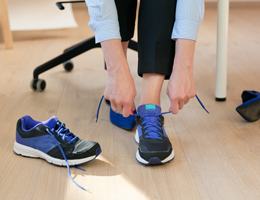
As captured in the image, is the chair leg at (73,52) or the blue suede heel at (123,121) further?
the chair leg at (73,52)

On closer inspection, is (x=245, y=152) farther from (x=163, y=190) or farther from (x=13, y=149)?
(x=13, y=149)

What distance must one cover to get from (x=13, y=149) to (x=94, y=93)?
0.54 m

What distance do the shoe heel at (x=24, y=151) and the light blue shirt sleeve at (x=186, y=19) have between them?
0.51m

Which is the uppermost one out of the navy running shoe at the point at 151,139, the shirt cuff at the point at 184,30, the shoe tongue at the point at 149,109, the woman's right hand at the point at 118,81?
the shirt cuff at the point at 184,30

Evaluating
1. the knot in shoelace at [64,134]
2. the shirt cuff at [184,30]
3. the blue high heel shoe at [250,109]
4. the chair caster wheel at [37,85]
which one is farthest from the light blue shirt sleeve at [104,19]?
the chair caster wheel at [37,85]

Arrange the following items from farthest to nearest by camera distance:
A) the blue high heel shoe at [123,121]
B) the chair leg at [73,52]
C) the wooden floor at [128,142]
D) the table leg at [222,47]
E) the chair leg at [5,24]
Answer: the chair leg at [5,24], the chair leg at [73,52], the table leg at [222,47], the blue high heel shoe at [123,121], the wooden floor at [128,142]

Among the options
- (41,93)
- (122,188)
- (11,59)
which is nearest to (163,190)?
(122,188)

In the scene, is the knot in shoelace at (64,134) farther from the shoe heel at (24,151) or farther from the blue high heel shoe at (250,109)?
the blue high heel shoe at (250,109)

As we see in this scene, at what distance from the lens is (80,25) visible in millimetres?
2986

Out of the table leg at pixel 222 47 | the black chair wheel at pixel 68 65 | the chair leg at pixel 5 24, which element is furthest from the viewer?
the chair leg at pixel 5 24

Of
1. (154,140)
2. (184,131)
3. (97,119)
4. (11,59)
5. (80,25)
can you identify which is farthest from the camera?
Result: (80,25)

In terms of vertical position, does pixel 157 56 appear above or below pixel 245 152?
above

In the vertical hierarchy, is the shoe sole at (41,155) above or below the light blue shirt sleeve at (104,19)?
below

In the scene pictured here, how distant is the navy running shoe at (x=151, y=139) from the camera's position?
91 centimetres
